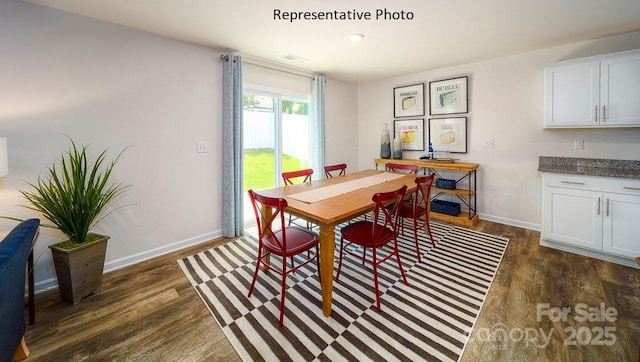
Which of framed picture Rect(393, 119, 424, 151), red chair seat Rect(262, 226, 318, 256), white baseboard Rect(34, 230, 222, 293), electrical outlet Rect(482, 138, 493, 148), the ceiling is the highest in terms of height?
the ceiling

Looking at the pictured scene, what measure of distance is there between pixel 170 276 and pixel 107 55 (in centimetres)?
212

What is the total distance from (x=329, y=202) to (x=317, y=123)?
2422 mm

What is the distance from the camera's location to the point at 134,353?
1.56 metres

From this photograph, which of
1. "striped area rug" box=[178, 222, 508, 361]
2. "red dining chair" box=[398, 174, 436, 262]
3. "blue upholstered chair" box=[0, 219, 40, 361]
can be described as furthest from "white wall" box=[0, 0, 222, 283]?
"red dining chair" box=[398, 174, 436, 262]

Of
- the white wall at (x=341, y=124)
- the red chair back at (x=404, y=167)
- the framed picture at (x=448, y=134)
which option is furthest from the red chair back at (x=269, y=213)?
the framed picture at (x=448, y=134)

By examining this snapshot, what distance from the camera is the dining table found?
178 centimetres

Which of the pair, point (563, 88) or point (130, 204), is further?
point (563, 88)

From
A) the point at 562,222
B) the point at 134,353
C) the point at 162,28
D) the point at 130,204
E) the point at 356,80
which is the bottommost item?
the point at 134,353

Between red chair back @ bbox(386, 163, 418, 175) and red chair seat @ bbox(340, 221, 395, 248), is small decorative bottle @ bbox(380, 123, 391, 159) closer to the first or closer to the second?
red chair back @ bbox(386, 163, 418, 175)

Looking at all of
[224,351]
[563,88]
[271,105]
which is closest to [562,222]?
[563,88]

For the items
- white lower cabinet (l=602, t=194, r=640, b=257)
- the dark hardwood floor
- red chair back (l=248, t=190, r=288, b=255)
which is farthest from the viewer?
white lower cabinet (l=602, t=194, r=640, b=257)

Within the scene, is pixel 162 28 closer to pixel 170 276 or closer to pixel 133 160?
pixel 133 160

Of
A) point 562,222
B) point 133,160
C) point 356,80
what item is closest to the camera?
point 133,160

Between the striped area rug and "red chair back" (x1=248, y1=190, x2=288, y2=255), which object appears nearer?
the striped area rug
